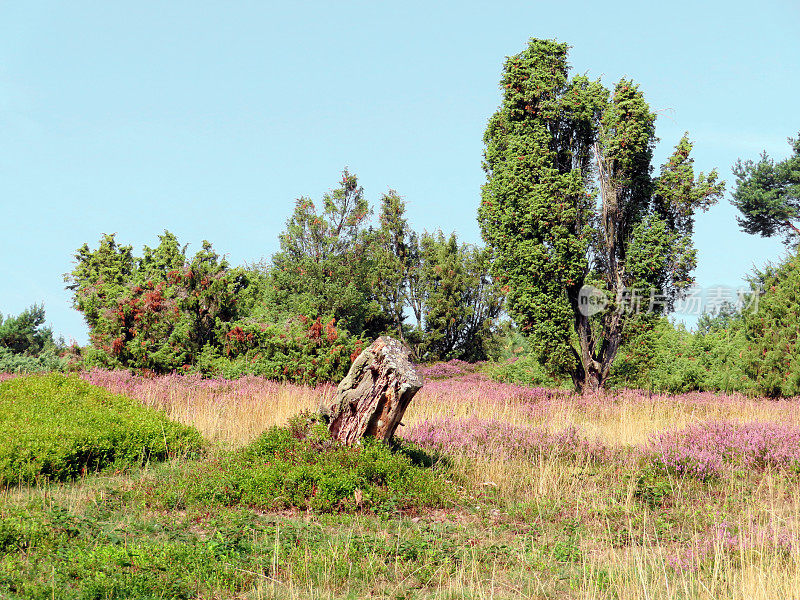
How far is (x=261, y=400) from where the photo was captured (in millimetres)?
15445

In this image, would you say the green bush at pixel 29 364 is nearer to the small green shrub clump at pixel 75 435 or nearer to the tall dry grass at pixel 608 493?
the tall dry grass at pixel 608 493

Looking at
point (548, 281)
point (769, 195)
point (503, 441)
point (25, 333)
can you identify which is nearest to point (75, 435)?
point (503, 441)

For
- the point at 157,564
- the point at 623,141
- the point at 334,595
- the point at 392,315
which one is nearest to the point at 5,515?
the point at 157,564

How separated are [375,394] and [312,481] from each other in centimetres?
145

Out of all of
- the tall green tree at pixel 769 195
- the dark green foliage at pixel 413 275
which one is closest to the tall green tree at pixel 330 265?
the dark green foliage at pixel 413 275

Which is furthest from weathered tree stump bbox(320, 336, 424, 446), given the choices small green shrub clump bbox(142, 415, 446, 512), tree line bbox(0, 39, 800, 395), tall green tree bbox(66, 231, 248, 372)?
tall green tree bbox(66, 231, 248, 372)

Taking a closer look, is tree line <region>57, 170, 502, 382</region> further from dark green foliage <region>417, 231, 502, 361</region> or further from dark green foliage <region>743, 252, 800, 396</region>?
dark green foliage <region>743, 252, 800, 396</region>

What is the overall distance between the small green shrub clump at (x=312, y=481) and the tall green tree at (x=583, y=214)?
1029 cm

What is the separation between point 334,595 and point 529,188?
14.8 m

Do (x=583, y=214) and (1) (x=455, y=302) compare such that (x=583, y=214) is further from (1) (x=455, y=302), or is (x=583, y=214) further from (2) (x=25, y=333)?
(2) (x=25, y=333)

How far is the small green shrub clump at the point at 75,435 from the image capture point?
31.3 feet

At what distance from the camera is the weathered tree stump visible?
29.8 feet

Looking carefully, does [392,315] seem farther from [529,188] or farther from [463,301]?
[529,188]

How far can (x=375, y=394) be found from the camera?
30.0 feet
